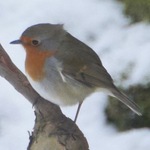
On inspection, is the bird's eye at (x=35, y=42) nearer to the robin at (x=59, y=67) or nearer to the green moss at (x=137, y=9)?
the robin at (x=59, y=67)

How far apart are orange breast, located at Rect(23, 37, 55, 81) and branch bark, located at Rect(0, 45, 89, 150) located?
0.21m

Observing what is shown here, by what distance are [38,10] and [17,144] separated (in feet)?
5.10

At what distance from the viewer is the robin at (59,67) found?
246 centimetres

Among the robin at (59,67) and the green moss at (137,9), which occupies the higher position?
the green moss at (137,9)

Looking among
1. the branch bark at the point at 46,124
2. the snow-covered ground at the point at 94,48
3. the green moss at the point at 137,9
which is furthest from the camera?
the green moss at the point at 137,9

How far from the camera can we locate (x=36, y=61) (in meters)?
2.48

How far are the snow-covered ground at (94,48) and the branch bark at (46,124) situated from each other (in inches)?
37.1

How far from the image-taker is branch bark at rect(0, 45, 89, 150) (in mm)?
2453

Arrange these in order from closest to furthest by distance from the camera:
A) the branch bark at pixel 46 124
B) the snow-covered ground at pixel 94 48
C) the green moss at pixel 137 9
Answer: the branch bark at pixel 46 124, the snow-covered ground at pixel 94 48, the green moss at pixel 137 9

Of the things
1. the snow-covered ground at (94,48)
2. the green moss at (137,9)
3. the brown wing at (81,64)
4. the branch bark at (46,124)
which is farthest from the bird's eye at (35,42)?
the green moss at (137,9)

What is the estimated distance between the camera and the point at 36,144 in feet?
8.16

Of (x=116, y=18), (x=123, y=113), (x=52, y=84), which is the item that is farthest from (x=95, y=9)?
(x=52, y=84)

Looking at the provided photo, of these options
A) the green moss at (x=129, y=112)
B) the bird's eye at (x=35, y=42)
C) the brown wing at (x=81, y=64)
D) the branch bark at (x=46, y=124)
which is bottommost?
the branch bark at (x=46, y=124)

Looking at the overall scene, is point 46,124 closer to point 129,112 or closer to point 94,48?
point 129,112
